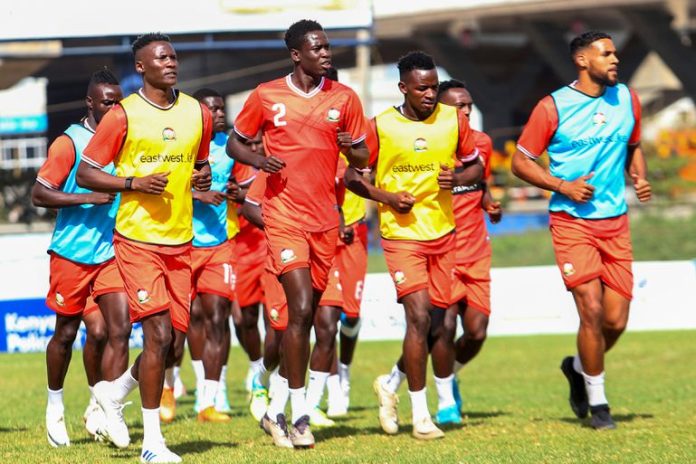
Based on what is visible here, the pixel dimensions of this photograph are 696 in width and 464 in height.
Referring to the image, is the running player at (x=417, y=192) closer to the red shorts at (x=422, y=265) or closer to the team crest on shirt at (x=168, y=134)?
the red shorts at (x=422, y=265)

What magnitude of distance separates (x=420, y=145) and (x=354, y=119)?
803 mm

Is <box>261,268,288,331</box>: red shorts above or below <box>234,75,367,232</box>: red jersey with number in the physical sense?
below

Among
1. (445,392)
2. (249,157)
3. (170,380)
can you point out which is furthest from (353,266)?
(249,157)

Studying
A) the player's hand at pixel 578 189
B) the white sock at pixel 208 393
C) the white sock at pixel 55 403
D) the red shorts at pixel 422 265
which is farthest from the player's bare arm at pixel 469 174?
the white sock at pixel 55 403

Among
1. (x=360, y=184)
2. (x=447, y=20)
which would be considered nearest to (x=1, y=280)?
(x=360, y=184)

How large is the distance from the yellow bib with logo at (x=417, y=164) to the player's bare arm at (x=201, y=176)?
4.78 ft

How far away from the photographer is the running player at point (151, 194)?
854cm

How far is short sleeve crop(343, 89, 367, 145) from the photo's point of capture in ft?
30.6

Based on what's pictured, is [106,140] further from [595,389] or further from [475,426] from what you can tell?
[595,389]

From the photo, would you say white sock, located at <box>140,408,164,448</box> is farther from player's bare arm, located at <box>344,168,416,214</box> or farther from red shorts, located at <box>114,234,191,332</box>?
player's bare arm, located at <box>344,168,416,214</box>

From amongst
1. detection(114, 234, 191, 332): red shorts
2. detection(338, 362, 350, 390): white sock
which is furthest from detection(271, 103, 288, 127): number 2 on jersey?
detection(338, 362, 350, 390): white sock

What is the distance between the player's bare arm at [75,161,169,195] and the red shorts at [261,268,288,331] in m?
1.70

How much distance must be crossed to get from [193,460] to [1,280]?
11176 mm

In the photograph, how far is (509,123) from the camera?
171 feet
